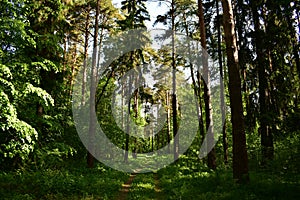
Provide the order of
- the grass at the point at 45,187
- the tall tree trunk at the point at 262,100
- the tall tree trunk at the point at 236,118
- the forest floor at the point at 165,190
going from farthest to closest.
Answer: the tall tree trunk at the point at 262,100, the grass at the point at 45,187, the tall tree trunk at the point at 236,118, the forest floor at the point at 165,190

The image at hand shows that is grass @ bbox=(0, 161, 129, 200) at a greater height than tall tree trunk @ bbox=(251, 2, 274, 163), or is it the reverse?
tall tree trunk @ bbox=(251, 2, 274, 163)

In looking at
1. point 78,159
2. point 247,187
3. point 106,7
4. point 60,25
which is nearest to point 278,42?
point 247,187

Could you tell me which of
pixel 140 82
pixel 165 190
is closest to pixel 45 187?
pixel 165 190

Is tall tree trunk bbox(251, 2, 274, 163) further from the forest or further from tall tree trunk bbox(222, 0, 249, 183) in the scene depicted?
tall tree trunk bbox(222, 0, 249, 183)

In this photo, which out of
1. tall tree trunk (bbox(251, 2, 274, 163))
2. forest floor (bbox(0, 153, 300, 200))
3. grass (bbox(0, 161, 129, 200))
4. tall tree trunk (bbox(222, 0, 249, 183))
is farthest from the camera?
tall tree trunk (bbox(251, 2, 274, 163))

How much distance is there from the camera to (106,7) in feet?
66.9

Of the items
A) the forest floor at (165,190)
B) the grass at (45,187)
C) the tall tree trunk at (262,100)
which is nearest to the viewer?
the forest floor at (165,190)

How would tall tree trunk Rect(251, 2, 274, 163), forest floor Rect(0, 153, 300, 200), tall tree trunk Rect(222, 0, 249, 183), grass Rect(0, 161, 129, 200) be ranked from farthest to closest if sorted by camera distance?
tall tree trunk Rect(251, 2, 274, 163) < grass Rect(0, 161, 129, 200) < tall tree trunk Rect(222, 0, 249, 183) < forest floor Rect(0, 153, 300, 200)

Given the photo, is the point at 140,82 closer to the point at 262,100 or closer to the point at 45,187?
the point at 262,100

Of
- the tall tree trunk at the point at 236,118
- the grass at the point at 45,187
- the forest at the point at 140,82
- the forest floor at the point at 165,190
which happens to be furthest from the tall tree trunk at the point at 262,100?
the grass at the point at 45,187

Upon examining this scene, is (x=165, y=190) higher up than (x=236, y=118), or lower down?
lower down

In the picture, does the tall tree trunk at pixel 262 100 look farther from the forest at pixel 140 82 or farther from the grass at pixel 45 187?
the grass at pixel 45 187

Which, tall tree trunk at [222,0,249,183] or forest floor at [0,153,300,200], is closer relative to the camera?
forest floor at [0,153,300,200]

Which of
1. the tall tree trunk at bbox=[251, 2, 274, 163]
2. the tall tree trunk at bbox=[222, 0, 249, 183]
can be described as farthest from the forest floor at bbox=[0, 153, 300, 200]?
the tall tree trunk at bbox=[251, 2, 274, 163]
